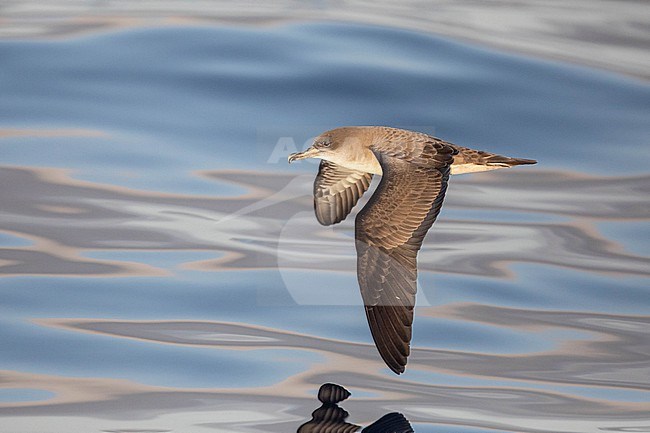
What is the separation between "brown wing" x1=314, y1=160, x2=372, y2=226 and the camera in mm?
8039

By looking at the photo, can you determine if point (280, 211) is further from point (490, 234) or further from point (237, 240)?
point (490, 234)

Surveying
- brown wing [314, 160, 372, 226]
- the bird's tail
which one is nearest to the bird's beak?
brown wing [314, 160, 372, 226]

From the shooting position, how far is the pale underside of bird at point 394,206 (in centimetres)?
651

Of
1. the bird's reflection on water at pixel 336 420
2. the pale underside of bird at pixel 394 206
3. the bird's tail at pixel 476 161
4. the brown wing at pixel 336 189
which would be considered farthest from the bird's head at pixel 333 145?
the bird's reflection on water at pixel 336 420

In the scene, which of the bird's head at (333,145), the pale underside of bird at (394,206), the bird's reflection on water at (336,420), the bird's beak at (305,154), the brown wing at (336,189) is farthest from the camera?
the brown wing at (336,189)

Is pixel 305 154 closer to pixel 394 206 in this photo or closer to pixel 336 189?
pixel 336 189

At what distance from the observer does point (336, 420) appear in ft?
23.7

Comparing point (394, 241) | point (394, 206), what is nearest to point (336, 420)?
point (394, 241)

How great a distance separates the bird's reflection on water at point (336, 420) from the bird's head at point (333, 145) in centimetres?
162

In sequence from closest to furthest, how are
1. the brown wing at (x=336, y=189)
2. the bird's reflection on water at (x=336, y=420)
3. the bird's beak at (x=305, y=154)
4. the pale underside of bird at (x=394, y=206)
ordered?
the pale underside of bird at (x=394, y=206), the bird's reflection on water at (x=336, y=420), the bird's beak at (x=305, y=154), the brown wing at (x=336, y=189)

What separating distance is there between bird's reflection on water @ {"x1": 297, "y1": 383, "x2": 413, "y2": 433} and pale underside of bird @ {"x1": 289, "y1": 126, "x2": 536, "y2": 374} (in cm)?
87

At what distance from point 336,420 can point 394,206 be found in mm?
1501

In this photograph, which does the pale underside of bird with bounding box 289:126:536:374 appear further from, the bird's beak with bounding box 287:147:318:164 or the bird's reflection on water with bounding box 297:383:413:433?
the bird's reflection on water with bounding box 297:383:413:433

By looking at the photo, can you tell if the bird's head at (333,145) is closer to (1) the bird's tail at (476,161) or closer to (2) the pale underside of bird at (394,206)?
(2) the pale underside of bird at (394,206)
